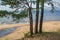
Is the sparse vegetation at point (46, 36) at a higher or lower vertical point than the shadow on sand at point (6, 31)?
higher

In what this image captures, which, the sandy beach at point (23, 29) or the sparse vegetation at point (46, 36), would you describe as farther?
the sandy beach at point (23, 29)

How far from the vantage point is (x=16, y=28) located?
6195 mm

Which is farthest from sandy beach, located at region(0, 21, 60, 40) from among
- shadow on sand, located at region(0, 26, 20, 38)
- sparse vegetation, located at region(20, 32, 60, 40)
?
sparse vegetation, located at region(20, 32, 60, 40)

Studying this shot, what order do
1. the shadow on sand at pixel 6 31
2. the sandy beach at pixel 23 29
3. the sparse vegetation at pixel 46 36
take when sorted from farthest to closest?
1. the shadow on sand at pixel 6 31
2. the sandy beach at pixel 23 29
3. the sparse vegetation at pixel 46 36

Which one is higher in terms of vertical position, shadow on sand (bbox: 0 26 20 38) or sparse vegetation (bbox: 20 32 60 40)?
sparse vegetation (bbox: 20 32 60 40)

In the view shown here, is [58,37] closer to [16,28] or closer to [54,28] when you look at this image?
[54,28]

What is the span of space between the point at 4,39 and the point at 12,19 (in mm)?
670

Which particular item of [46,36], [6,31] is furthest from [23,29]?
[46,36]

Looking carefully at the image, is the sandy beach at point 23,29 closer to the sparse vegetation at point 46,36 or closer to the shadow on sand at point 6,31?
the shadow on sand at point 6,31

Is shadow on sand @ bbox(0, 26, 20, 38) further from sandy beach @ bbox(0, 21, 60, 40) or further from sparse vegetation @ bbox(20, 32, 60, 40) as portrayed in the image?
sparse vegetation @ bbox(20, 32, 60, 40)

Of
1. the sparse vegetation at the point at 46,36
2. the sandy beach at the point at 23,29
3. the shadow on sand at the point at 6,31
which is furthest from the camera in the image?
the shadow on sand at the point at 6,31

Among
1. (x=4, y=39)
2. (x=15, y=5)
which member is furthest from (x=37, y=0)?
(x=4, y=39)

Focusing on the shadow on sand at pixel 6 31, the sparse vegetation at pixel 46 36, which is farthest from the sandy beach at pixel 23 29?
the sparse vegetation at pixel 46 36

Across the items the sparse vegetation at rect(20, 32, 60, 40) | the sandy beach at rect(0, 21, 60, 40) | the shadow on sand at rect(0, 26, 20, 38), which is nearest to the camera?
the sparse vegetation at rect(20, 32, 60, 40)
